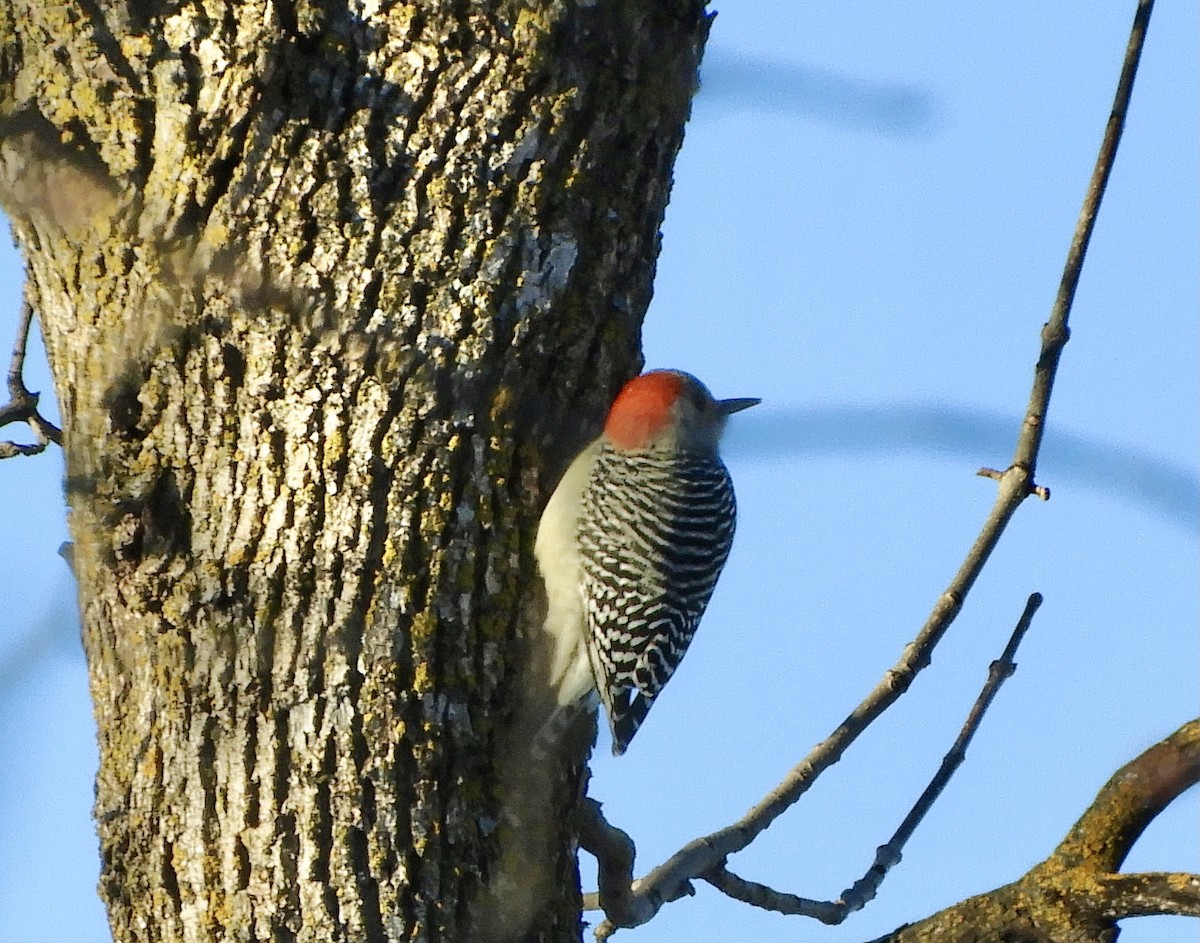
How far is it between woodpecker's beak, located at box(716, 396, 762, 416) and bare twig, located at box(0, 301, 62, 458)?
248cm

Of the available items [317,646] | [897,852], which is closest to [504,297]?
[317,646]

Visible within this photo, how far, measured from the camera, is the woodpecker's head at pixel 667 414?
173 inches

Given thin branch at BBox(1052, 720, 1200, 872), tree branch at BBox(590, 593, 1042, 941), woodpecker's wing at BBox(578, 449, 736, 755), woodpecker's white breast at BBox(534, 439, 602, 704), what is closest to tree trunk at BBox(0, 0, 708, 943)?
woodpecker's white breast at BBox(534, 439, 602, 704)

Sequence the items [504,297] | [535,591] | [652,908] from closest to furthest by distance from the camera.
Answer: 1. [504,297]
2. [535,591]
3. [652,908]

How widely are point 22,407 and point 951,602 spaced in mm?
2627

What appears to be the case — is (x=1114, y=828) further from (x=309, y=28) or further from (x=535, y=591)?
(x=309, y=28)

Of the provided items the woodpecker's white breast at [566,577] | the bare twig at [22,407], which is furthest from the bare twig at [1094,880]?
the bare twig at [22,407]

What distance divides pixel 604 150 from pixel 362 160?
635mm

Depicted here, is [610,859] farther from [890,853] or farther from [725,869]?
[890,853]

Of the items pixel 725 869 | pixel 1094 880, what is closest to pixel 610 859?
pixel 725 869

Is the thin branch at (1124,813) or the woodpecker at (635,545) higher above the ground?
the woodpecker at (635,545)

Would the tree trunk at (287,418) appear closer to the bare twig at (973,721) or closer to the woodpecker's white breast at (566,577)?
the woodpecker's white breast at (566,577)

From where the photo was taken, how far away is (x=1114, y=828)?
345 cm

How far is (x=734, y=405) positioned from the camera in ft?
18.6
